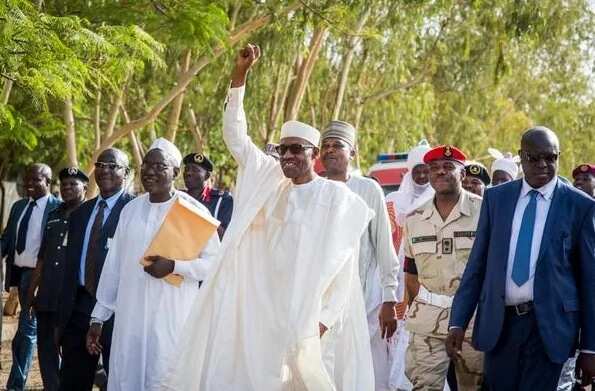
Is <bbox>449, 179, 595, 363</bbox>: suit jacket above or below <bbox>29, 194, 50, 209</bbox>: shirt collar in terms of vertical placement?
below

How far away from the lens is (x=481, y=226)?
20.7 ft

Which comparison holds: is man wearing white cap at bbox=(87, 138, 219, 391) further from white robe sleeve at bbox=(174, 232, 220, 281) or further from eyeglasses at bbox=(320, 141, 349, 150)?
eyeglasses at bbox=(320, 141, 349, 150)

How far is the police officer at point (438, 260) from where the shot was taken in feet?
23.9

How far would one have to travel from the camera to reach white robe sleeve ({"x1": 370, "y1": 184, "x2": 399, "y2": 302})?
7.62 m

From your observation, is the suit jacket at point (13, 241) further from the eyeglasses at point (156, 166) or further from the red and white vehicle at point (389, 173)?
the red and white vehicle at point (389, 173)

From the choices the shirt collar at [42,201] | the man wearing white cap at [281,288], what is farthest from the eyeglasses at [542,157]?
the shirt collar at [42,201]

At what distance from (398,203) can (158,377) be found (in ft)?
11.8

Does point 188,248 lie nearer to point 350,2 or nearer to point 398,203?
point 398,203

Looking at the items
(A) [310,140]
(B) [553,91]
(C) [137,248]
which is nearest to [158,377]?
(C) [137,248]

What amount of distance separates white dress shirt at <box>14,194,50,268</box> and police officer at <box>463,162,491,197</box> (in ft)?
13.4

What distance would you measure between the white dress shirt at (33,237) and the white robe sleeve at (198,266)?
11.7 feet

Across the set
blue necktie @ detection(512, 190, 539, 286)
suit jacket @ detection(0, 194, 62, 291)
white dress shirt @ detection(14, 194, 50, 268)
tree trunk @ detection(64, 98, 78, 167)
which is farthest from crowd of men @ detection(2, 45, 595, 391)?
tree trunk @ detection(64, 98, 78, 167)

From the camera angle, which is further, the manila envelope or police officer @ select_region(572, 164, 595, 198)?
police officer @ select_region(572, 164, 595, 198)

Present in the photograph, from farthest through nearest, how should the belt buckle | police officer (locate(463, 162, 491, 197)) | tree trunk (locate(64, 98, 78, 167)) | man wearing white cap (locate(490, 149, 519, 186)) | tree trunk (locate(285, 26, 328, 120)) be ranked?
1. tree trunk (locate(285, 26, 328, 120))
2. tree trunk (locate(64, 98, 78, 167))
3. man wearing white cap (locate(490, 149, 519, 186))
4. police officer (locate(463, 162, 491, 197))
5. the belt buckle
